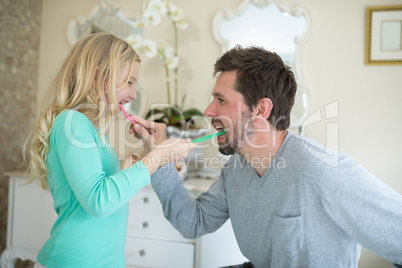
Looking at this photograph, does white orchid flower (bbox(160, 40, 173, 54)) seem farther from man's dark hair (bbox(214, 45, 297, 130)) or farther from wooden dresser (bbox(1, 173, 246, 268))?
man's dark hair (bbox(214, 45, 297, 130))

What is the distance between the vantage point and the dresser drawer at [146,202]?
1.54m

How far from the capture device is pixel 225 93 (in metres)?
1.08

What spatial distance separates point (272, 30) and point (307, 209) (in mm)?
1266

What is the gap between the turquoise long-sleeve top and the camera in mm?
803

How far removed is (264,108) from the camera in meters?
1.05

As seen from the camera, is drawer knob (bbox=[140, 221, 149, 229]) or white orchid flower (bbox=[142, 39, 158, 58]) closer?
drawer knob (bbox=[140, 221, 149, 229])

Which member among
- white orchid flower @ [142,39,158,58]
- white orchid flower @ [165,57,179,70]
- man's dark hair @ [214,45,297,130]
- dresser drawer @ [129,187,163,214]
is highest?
white orchid flower @ [142,39,158,58]

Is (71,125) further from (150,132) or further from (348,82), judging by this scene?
(348,82)

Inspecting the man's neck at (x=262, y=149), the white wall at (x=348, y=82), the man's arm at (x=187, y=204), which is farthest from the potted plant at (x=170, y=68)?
the man's neck at (x=262, y=149)

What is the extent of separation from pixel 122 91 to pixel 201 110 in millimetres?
1045

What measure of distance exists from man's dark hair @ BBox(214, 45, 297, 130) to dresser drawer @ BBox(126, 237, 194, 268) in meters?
0.75

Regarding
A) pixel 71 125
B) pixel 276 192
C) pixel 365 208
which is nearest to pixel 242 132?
pixel 276 192

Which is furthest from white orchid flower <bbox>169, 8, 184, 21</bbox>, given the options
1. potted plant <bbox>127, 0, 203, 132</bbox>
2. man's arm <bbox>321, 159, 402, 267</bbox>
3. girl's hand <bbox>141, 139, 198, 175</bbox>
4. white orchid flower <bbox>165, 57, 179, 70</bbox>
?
man's arm <bbox>321, 159, 402, 267</bbox>

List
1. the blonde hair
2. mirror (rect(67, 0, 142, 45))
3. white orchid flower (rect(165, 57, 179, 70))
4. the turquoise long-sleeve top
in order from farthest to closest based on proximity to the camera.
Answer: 1. mirror (rect(67, 0, 142, 45))
2. white orchid flower (rect(165, 57, 179, 70))
3. the blonde hair
4. the turquoise long-sleeve top
